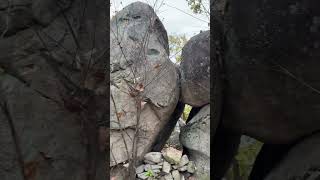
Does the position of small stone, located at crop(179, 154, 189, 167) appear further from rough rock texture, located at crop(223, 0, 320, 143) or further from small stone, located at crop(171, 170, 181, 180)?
rough rock texture, located at crop(223, 0, 320, 143)

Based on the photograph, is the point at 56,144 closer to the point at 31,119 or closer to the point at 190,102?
the point at 31,119

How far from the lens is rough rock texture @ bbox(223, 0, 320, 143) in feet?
4.23

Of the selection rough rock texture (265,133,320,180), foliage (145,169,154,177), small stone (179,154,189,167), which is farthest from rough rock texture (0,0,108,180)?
small stone (179,154,189,167)

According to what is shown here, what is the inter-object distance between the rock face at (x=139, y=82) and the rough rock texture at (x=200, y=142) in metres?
0.39

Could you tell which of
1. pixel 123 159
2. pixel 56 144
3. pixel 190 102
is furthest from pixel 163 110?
pixel 56 144

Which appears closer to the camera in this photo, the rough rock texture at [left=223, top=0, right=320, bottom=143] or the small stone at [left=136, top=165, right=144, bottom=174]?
the rough rock texture at [left=223, top=0, right=320, bottom=143]

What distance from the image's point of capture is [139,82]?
5.31 m

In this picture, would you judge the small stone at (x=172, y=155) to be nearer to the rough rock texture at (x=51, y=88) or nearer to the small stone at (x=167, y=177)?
the small stone at (x=167, y=177)

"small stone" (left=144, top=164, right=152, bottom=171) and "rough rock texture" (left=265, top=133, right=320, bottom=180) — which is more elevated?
"rough rock texture" (left=265, top=133, right=320, bottom=180)

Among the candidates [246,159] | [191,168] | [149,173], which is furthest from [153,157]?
[246,159]

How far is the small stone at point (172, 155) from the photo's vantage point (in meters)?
5.65

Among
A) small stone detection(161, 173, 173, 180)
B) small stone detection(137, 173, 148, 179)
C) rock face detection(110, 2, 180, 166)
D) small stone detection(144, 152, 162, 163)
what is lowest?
small stone detection(161, 173, 173, 180)

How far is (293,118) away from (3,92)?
0.98m

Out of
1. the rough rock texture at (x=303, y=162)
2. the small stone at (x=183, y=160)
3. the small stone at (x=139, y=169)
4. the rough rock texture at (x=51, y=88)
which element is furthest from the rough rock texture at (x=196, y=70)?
the rough rock texture at (x=303, y=162)
